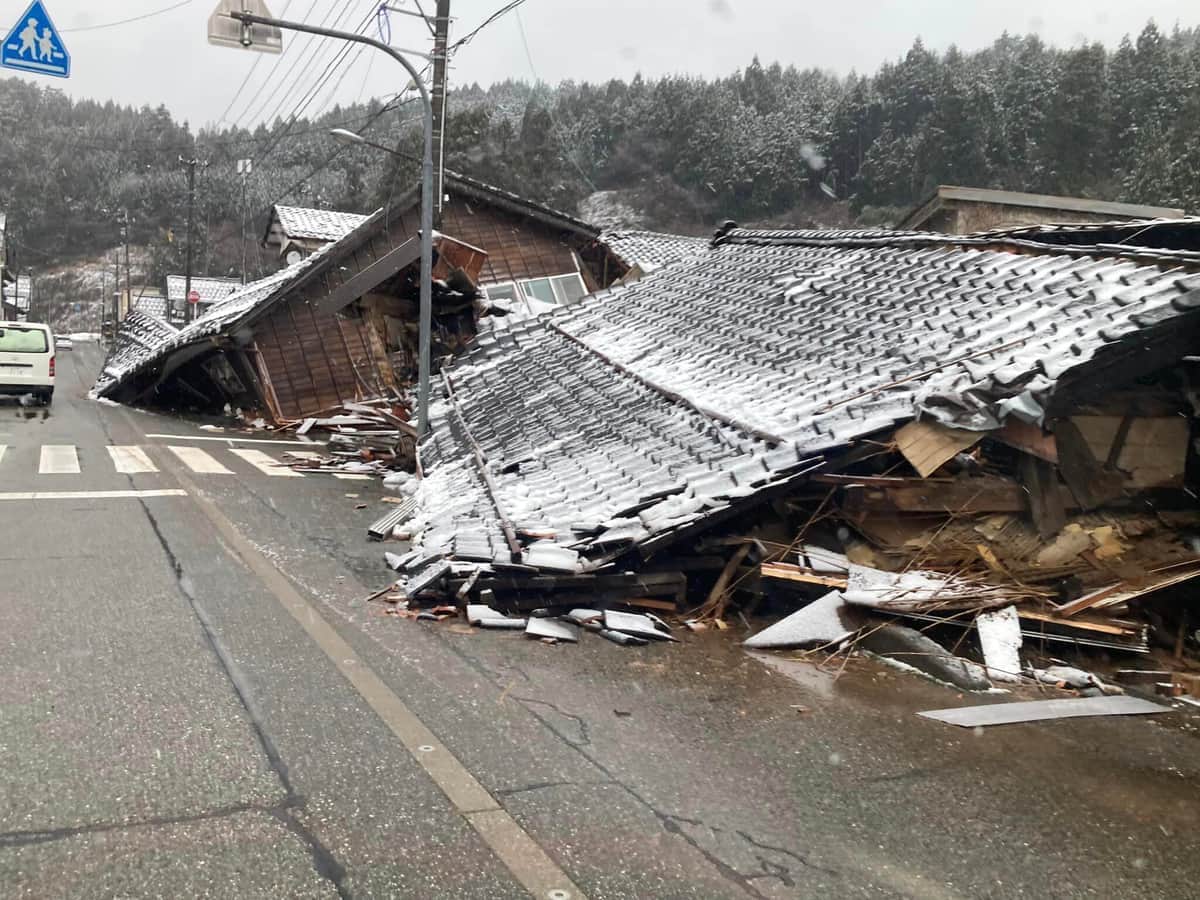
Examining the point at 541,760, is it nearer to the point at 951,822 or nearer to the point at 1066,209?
the point at 951,822

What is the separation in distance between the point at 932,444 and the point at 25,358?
23.0 metres

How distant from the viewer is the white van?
22.1m

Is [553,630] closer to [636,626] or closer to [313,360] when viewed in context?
[636,626]

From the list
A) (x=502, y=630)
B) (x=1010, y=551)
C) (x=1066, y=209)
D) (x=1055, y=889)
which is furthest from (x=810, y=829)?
(x=1066, y=209)

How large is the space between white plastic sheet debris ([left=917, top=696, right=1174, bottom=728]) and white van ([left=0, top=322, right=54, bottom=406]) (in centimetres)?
2360

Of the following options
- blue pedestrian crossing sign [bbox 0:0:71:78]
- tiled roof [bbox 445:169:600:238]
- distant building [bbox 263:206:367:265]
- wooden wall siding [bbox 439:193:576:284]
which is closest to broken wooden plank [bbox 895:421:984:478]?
blue pedestrian crossing sign [bbox 0:0:71:78]

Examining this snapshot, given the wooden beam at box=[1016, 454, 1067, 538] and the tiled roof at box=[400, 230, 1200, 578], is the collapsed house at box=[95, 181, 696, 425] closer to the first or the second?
the tiled roof at box=[400, 230, 1200, 578]

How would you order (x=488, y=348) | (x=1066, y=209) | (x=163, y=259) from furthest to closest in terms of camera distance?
(x=163, y=259) → (x=1066, y=209) → (x=488, y=348)

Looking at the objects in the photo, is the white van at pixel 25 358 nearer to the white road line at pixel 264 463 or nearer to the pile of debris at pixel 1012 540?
the white road line at pixel 264 463

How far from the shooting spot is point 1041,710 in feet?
17.9

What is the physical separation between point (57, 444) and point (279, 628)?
12214mm

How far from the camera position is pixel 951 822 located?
399 centimetres

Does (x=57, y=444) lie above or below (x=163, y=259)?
below

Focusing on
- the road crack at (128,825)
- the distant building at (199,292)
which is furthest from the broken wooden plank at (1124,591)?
the distant building at (199,292)
